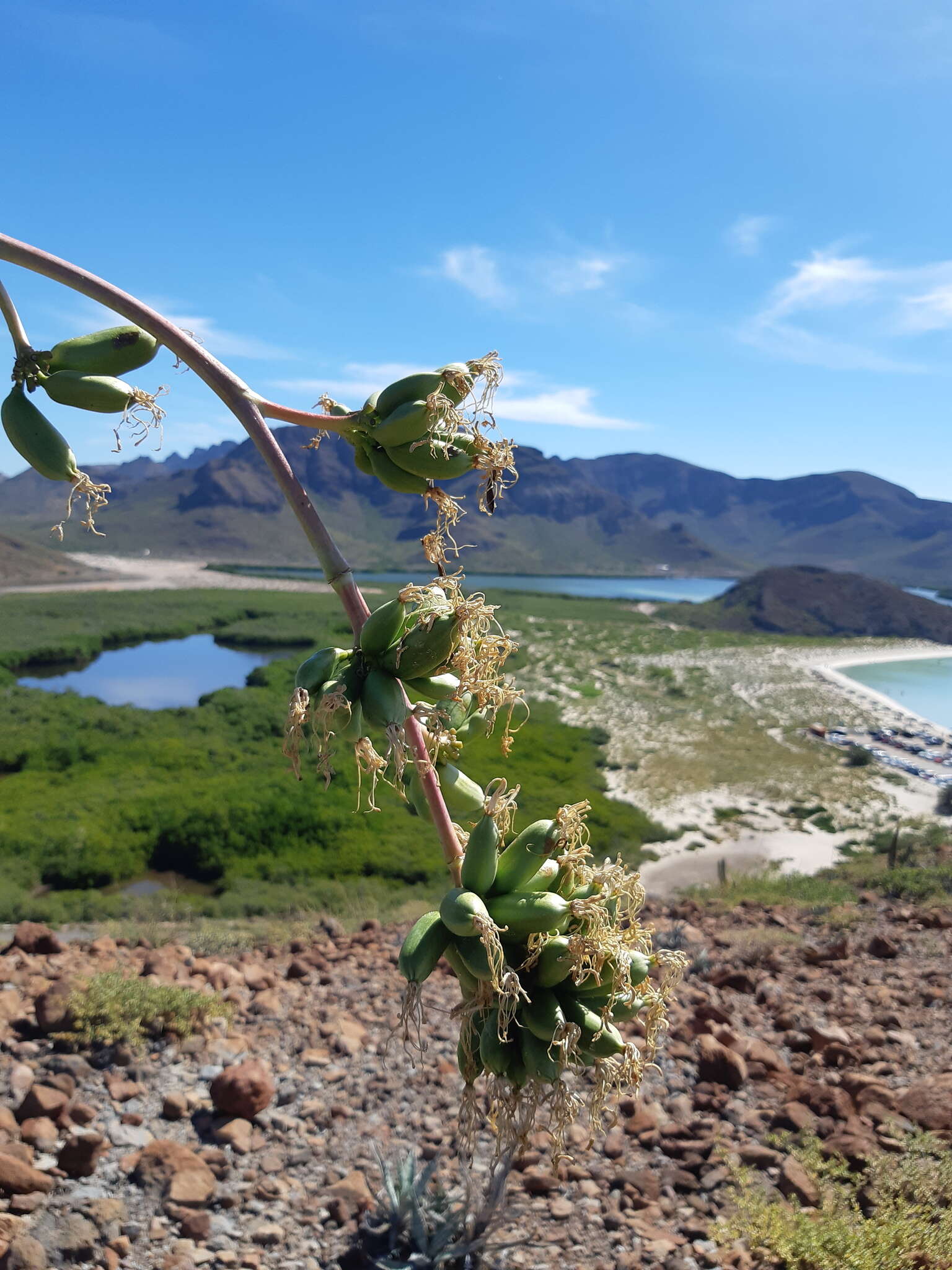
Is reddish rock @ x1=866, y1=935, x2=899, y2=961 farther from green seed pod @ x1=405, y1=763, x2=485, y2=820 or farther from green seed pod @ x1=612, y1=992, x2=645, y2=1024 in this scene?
green seed pod @ x1=405, y1=763, x2=485, y2=820

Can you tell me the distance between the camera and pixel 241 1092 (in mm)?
5391

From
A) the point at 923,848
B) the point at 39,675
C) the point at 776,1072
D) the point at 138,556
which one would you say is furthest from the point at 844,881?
the point at 138,556

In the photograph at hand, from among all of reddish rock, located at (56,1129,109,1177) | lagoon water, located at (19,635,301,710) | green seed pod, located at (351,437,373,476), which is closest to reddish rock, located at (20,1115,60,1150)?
reddish rock, located at (56,1129,109,1177)

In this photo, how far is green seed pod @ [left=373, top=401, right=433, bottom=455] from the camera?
4.51ft

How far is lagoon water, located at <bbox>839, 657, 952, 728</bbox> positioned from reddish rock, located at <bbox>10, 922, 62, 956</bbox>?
46.3 metres

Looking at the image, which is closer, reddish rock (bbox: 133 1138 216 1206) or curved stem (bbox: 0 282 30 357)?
curved stem (bbox: 0 282 30 357)

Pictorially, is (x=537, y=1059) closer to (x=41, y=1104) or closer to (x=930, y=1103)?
(x=930, y=1103)

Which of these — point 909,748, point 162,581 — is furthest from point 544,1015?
point 162,581

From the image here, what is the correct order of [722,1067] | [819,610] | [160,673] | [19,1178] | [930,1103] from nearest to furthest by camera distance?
1. [19,1178]
2. [930,1103]
3. [722,1067]
4. [160,673]
5. [819,610]

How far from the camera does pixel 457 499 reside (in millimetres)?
1713

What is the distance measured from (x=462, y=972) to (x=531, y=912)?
0.21 m

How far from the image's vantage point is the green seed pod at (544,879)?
1523mm

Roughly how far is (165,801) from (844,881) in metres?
16.2

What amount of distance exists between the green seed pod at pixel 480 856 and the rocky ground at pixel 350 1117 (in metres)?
2.60
